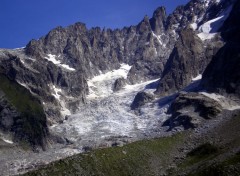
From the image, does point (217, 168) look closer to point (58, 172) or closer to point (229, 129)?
point (58, 172)

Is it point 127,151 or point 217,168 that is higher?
point 127,151

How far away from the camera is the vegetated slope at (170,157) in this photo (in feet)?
339

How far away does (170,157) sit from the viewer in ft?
423

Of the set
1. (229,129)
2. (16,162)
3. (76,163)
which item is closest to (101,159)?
(76,163)

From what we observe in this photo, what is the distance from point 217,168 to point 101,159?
32.1 metres

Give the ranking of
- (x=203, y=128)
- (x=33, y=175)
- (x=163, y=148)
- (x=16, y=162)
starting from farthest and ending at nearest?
(x=16, y=162) → (x=203, y=128) → (x=163, y=148) → (x=33, y=175)

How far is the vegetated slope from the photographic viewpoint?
339ft

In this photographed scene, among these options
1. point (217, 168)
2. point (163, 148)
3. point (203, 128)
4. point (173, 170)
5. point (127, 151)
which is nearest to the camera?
point (217, 168)

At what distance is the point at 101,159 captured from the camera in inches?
4567

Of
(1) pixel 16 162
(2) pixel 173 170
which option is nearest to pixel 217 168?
(2) pixel 173 170

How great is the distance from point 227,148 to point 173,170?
48.3ft

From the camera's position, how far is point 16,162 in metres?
188

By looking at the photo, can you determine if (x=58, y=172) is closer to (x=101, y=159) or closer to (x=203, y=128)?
(x=101, y=159)

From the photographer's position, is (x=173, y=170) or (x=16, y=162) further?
(x=16, y=162)
